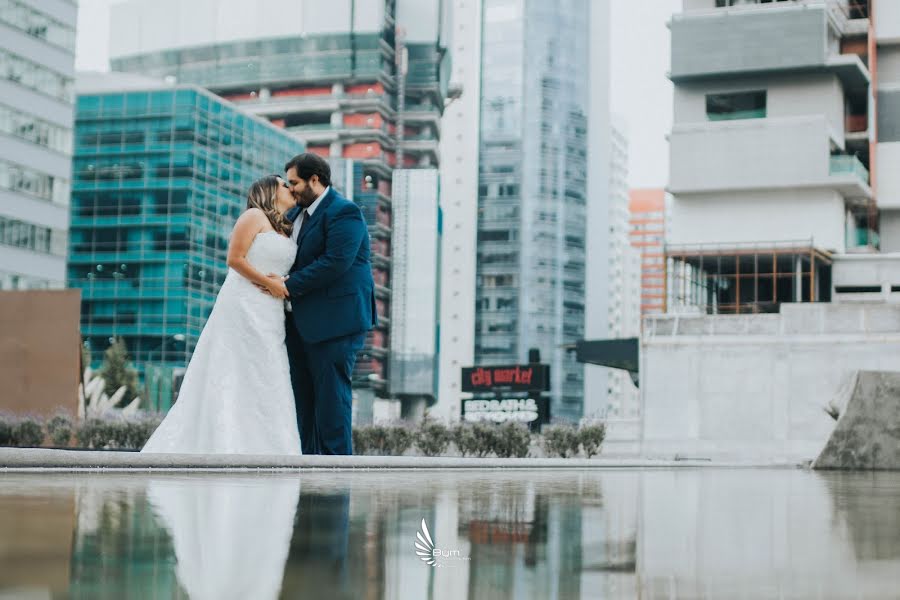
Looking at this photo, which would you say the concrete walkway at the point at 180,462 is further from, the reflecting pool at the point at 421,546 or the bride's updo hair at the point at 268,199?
the bride's updo hair at the point at 268,199

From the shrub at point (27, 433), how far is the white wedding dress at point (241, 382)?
1224 centimetres

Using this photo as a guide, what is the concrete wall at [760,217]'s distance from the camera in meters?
56.2

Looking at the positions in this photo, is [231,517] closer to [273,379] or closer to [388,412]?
[273,379]

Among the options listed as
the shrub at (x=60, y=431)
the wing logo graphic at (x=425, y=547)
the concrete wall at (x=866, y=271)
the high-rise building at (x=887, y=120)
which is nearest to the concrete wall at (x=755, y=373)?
the concrete wall at (x=866, y=271)

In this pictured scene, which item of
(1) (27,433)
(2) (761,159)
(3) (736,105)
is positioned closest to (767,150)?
(2) (761,159)

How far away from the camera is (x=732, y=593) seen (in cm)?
188

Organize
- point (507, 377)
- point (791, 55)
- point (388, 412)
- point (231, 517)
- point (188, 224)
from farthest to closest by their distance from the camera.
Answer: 1. point (388, 412)
2. point (188, 224)
3. point (791, 55)
4. point (507, 377)
5. point (231, 517)

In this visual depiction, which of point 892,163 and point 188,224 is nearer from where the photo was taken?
point 892,163

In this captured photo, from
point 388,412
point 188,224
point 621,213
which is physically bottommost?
point 388,412

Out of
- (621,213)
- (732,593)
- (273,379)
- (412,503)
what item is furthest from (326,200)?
(621,213)

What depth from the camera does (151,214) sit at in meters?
83.4

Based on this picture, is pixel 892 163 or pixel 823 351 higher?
pixel 892 163

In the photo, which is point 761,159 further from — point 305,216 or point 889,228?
point 305,216

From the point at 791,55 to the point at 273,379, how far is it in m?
52.1
